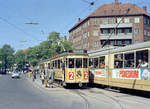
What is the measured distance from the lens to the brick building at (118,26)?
182ft

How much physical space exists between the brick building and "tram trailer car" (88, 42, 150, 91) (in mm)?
37338

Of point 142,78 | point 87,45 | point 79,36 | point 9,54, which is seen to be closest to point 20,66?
point 9,54

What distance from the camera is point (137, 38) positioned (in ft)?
188

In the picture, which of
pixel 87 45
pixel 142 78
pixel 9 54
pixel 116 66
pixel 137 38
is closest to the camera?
pixel 142 78

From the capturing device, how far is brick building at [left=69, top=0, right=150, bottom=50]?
182 ft

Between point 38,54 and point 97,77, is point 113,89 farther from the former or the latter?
point 38,54

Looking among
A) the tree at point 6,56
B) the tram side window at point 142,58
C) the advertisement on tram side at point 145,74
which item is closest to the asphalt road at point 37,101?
the advertisement on tram side at point 145,74

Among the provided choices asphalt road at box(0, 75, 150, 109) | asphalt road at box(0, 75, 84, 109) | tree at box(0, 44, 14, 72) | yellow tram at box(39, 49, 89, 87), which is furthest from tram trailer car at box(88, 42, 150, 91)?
tree at box(0, 44, 14, 72)

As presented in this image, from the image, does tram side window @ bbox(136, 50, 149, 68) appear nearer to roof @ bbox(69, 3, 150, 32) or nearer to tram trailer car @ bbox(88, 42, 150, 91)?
tram trailer car @ bbox(88, 42, 150, 91)

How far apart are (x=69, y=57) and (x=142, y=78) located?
22.2ft

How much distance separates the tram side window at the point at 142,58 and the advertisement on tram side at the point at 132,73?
10.9 inches

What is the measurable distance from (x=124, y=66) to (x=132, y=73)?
107 centimetres

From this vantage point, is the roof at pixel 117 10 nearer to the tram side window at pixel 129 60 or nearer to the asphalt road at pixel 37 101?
the tram side window at pixel 129 60

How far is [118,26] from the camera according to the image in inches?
2185
